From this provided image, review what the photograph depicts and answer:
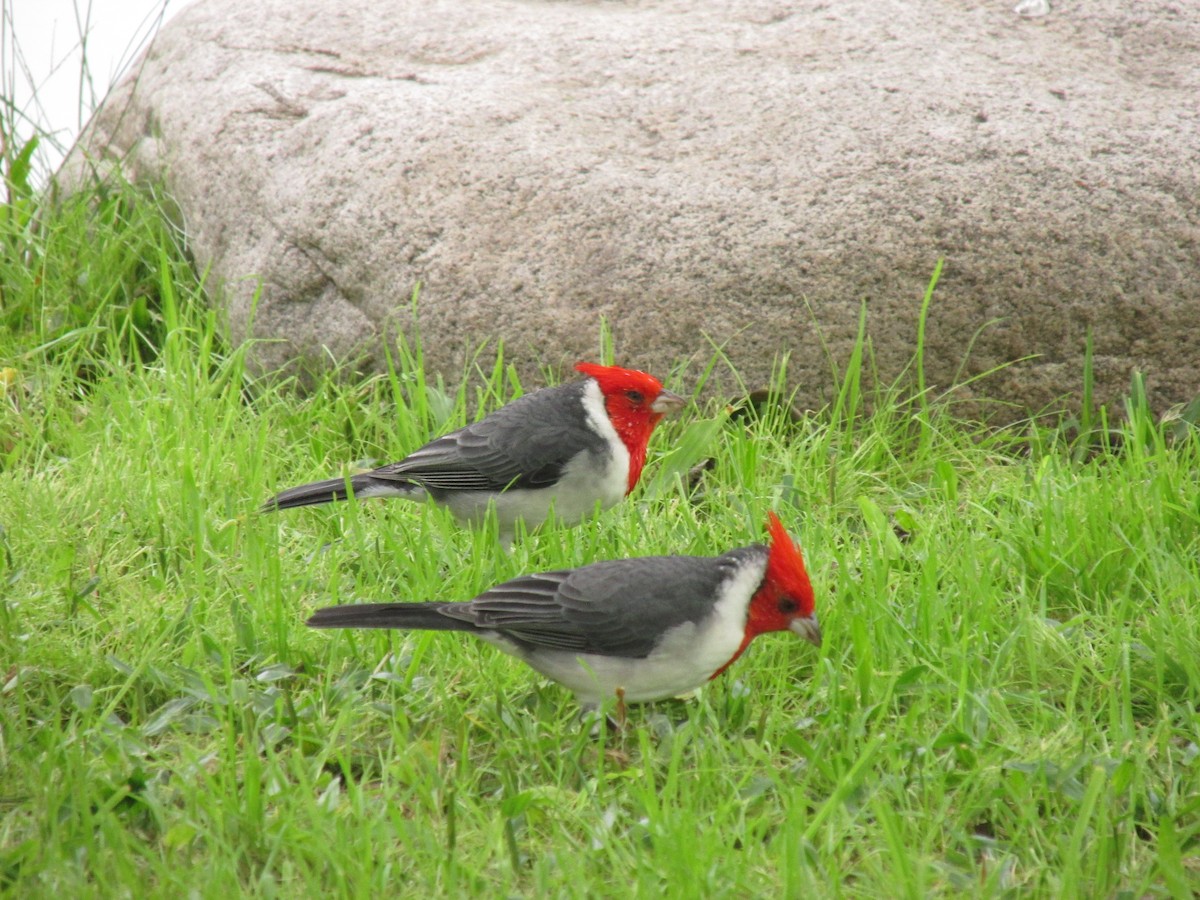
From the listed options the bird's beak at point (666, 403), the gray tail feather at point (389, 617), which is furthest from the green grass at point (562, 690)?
the bird's beak at point (666, 403)

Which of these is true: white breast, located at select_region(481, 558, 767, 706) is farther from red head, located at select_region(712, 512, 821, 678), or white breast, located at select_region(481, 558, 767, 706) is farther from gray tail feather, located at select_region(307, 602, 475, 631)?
gray tail feather, located at select_region(307, 602, 475, 631)

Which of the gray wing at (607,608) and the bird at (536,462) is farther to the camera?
the bird at (536,462)

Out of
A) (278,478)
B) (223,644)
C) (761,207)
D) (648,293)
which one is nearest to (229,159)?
(278,478)

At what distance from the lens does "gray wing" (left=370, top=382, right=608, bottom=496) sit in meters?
3.96

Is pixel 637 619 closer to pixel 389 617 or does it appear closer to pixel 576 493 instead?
pixel 389 617

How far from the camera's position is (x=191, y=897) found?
2486 millimetres

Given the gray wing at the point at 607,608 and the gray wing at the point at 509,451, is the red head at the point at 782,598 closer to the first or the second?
the gray wing at the point at 607,608

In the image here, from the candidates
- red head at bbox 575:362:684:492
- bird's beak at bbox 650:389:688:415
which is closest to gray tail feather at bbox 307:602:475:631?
red head at bbox 575:362:684:492

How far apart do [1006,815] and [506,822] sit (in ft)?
3.91

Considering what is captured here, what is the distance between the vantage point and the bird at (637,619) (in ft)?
10.1

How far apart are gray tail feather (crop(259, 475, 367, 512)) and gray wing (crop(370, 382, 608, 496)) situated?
0.45 ft

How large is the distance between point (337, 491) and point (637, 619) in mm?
1315

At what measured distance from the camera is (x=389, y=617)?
307 centimetres

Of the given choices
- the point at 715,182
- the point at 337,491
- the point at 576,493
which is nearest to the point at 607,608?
the point at 576,493
